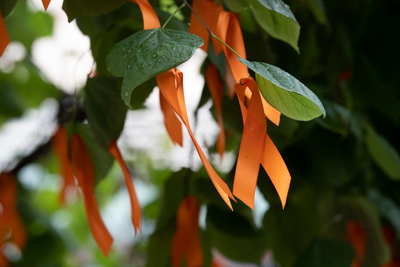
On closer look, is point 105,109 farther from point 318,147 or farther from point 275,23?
point 318,147

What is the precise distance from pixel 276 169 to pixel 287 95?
4 cm

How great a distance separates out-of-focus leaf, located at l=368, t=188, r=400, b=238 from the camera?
515mm

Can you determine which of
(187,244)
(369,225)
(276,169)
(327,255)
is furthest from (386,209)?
(276,169)

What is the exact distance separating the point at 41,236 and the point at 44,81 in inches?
14.1

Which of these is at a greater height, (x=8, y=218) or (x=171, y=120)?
(x=171, y=120)

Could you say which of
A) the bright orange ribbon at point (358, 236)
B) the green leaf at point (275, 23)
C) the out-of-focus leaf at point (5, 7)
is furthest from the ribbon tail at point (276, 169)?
the bright orange ribbon at point (358, 236)

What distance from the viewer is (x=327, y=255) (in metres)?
0.40

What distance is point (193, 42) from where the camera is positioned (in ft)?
0.60

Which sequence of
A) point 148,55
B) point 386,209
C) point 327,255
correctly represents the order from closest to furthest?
point 148,55
point 327,255
point 386,209

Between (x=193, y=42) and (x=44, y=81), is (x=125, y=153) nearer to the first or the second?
(x=44, y=81)

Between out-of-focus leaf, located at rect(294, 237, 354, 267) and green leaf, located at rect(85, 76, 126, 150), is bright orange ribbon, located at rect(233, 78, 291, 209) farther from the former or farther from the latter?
out-of-focus leaf, located at rect(294, 237, 354, 267)

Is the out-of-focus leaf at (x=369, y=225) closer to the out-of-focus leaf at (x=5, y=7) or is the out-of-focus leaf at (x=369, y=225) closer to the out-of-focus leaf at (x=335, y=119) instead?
the out-of-focus leaf at (x=335, y=119)

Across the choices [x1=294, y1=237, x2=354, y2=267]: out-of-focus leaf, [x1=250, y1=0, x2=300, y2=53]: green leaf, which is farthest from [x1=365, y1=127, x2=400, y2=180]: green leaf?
[x1=250, y1=0, x2=300, y2=53]: green leaf

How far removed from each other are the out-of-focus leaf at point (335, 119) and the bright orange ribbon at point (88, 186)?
0.65 feet
